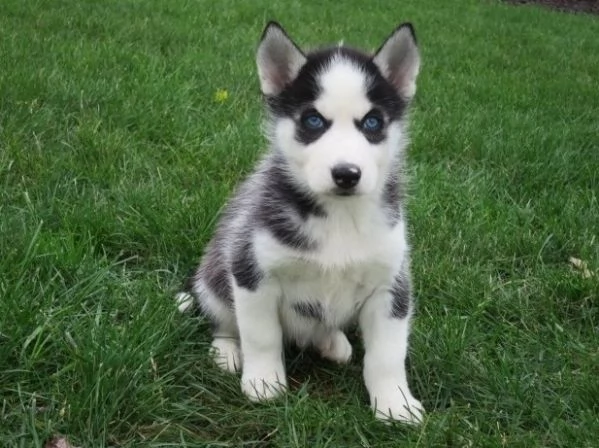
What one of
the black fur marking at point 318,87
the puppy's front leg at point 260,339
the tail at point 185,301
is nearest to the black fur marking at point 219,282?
the tail at point 185,301

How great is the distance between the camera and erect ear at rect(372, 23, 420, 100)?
3014mm

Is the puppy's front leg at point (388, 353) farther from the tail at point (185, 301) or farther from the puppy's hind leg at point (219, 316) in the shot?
the tail at point (185, 301)

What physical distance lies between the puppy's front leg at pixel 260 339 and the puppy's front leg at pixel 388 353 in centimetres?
35

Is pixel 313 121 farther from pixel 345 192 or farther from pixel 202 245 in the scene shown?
pixel 202 245

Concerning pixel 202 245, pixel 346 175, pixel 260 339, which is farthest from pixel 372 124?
pixel 202 245

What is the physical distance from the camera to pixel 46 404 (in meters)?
2.59

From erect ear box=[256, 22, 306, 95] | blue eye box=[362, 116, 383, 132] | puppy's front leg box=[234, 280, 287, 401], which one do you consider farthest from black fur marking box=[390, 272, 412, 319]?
erect ear box=[256, 22, 306, 95]

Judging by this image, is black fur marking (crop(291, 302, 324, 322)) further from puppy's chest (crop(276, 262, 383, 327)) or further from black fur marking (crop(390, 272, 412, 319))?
black fur marking (crop(390, 272, 412, 319))

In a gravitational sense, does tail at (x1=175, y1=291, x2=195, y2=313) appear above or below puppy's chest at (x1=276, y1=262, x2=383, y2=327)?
below

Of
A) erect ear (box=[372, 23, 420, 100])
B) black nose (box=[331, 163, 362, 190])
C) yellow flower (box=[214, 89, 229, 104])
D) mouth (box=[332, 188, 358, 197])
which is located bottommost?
yellow flower (box=[214, 89, 229, 104])

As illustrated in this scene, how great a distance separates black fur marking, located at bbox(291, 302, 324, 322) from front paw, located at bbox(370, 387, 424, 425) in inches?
14.5

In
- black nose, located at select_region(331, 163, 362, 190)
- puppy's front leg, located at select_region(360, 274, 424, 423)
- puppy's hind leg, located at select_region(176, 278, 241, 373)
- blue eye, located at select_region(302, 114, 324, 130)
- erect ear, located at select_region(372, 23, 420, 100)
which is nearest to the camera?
black nose, located at select_region(331, 163, 362, 190)

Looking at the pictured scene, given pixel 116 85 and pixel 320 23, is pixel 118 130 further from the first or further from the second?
pixel 320 23

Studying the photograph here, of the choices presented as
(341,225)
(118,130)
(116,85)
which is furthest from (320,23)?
(341,225)
